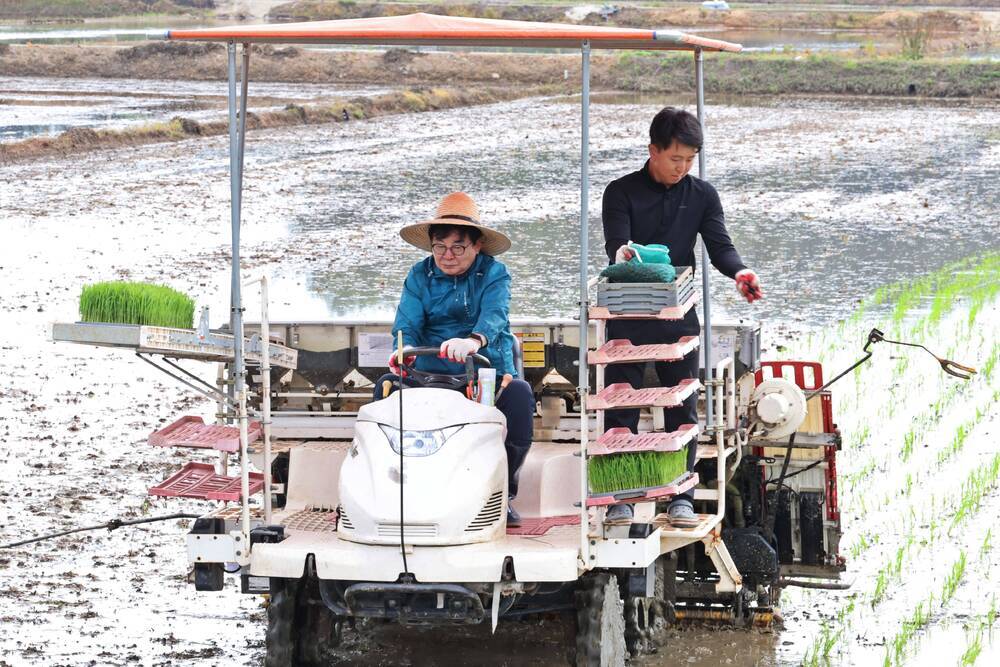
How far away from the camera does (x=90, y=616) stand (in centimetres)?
747

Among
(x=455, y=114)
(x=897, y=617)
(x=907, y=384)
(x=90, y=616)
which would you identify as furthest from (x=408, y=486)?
(x=455, y=114)

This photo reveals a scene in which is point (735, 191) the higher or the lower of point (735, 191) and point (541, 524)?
the higher

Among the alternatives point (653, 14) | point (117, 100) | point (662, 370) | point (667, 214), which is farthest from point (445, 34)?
point (653, 14)

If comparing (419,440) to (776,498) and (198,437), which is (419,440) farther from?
(776,498)

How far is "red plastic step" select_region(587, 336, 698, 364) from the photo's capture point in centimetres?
608

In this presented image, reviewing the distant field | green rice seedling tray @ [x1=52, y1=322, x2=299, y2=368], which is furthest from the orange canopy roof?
the distant field

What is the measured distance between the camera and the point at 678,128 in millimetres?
6715

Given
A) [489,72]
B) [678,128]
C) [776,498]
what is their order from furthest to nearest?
[489,72] < [776,498] < [678,128]

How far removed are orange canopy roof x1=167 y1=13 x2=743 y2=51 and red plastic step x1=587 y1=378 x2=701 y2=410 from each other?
4.16ft

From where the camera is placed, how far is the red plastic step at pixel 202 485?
245 inches

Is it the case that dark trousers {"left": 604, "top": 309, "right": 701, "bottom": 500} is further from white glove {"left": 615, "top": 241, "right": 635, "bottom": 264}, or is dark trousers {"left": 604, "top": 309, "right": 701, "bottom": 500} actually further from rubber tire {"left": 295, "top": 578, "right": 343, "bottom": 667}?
rubber tire {"left": 295, "top": 578, "right": 343, "bottom": 667}

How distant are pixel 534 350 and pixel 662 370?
1.45 metres

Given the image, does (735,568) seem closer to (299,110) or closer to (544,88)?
(299,110)

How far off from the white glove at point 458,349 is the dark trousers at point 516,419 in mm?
215
